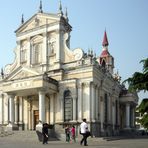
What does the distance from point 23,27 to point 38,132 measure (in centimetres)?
1545

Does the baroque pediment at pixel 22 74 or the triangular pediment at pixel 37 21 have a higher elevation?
the triangular pediment at pixel 37 21

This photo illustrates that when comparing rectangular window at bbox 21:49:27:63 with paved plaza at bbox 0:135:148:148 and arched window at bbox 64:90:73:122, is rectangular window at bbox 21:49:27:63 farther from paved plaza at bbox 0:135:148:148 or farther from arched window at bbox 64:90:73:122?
paved plaza at bbox 0:135:148:148

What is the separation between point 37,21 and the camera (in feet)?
128

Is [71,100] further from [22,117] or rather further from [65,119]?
[22,117]

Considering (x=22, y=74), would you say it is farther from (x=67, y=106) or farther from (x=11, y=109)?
(x=67, y=106)

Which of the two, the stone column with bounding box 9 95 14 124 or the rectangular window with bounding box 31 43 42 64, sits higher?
the rectangular window with bounding box 31 43 42 64

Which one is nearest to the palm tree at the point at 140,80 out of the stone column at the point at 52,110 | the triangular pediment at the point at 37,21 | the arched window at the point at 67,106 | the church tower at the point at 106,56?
the arched window at the point at 67,106

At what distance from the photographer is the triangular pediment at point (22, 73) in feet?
116

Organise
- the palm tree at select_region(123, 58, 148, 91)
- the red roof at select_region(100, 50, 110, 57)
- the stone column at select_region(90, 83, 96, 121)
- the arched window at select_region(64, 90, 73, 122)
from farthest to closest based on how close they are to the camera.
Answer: the red roof at select_region(100, 50, 110, 57)
the arched window at select_region(64, 90, 73, 122)
the stone column at select_region(90, 83, 96, 121)
the palm tree at select_region(123, 58, 148, 91)

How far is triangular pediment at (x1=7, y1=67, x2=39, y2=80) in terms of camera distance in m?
35.3

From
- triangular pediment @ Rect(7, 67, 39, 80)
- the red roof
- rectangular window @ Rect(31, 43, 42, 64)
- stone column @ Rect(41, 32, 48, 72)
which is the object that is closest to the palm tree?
triangular pediment @ Rect(7, 67, 39, 80)

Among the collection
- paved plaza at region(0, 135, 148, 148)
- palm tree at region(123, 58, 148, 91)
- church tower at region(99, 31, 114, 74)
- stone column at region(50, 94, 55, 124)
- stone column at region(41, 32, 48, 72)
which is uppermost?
church tower at region(99, 31, 114, 74)

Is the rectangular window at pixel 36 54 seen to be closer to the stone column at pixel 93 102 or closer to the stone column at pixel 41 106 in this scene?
the stone column at pixel 41 106

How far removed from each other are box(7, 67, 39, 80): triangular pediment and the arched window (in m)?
3.98
